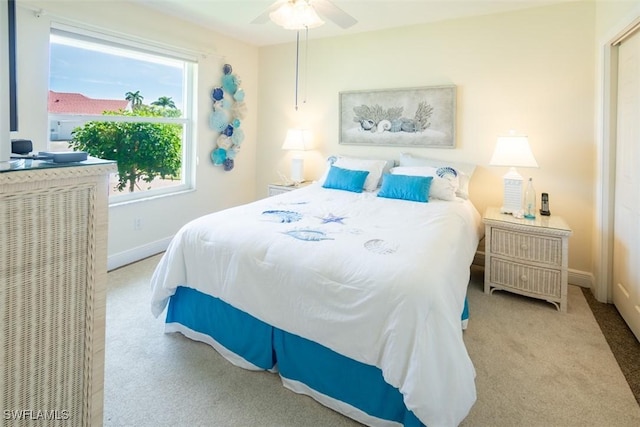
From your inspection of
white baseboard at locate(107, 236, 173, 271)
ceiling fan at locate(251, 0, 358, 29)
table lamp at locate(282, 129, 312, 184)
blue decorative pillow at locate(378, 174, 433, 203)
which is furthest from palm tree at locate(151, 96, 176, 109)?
blue decorative pillow at locate(378, 174, 433, 203)

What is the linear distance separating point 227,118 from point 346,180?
73.7 inches

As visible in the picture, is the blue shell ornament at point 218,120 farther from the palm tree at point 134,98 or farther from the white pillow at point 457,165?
the white pillow at point 457,165

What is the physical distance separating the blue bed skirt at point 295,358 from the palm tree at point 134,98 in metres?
2.22

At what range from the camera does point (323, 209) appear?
8.48 ft

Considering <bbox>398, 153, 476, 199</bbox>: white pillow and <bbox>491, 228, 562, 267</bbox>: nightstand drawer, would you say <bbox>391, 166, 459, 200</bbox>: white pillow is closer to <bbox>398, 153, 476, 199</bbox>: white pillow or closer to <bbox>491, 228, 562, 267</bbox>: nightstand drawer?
<bbox>398, 153, 476, 199</bbox>: white pillow

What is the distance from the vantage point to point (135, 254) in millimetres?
3438

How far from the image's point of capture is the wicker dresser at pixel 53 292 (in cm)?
95

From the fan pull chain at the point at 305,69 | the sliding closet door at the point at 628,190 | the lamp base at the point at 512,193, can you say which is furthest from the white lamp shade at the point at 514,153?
the fan pull chain at the point at 305,69

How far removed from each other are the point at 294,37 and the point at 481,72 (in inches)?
87.8

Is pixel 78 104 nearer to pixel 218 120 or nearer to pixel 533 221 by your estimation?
pixel 218 120

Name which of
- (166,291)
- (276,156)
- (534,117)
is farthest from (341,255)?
(276,156)

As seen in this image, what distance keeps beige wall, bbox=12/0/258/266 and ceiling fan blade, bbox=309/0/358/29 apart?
77.9 inches

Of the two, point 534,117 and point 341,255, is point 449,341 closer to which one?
point 341,255

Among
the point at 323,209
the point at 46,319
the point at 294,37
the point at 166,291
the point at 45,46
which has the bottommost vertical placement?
the point at 166,291
